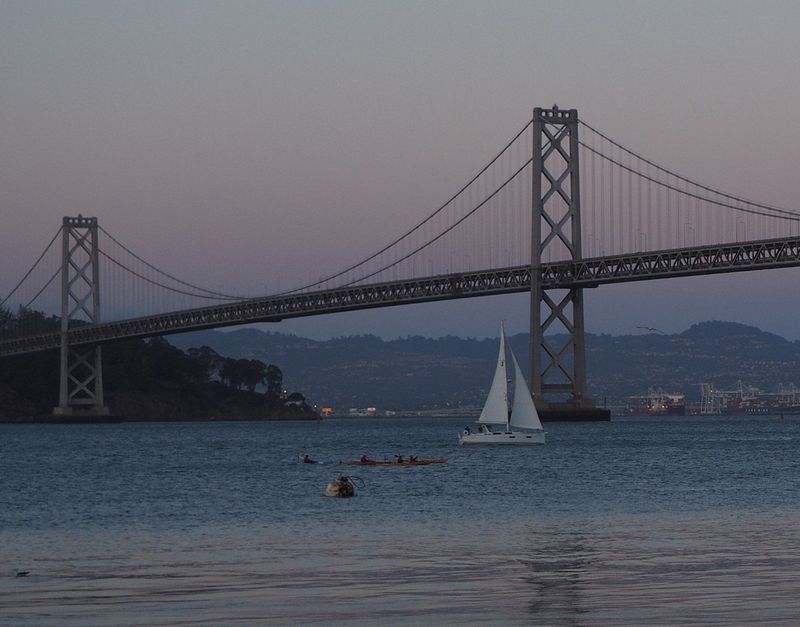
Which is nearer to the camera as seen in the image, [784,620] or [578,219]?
[784,620]

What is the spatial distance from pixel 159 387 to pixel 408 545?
127 meters

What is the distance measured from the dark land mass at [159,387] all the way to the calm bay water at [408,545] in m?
82.3

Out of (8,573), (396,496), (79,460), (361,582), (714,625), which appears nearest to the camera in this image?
(714,625)

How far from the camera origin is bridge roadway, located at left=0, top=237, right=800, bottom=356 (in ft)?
261

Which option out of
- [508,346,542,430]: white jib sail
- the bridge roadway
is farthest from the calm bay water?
the bridge roadway

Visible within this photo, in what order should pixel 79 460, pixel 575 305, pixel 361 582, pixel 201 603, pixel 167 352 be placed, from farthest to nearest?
pixel 167 352 → pixel 575 305 → pixel 79 460 → pixel 361 582 → pixel 201 603

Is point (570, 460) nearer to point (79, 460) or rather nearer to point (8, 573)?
point (79, 460)

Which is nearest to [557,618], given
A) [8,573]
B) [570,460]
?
[8,573]

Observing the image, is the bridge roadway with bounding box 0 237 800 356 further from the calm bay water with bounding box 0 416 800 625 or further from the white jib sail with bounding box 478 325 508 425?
the calm bay water with bounding box 0 416 800 625

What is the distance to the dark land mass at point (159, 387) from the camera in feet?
431

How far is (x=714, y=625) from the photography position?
14.0m

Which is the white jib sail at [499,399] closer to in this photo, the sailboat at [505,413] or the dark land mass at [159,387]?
the sailboat at [505,413]

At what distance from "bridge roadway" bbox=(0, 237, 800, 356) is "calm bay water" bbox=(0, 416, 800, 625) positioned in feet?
97.8

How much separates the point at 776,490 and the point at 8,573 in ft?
70.0
